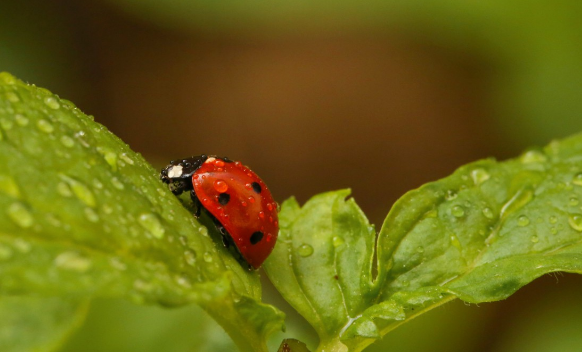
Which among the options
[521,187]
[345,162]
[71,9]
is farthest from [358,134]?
[521,187]

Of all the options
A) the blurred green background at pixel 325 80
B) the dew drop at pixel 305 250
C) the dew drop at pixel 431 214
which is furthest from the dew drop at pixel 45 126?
the blurred green background at pixel 325 80

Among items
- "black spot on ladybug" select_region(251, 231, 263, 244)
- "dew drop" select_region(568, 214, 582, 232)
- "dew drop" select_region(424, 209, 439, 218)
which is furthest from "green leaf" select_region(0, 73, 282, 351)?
"dew drop" select_region(568, 214, 582, 232)

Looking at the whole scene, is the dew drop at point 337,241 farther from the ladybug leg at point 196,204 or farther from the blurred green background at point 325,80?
the blurred green background at point 325,80

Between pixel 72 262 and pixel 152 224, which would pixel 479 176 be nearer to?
pixel 152 224

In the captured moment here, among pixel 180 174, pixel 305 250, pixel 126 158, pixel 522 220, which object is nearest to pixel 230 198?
Result: pixel 180 174

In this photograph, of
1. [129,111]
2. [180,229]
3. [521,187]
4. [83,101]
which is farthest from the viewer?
[129,111]

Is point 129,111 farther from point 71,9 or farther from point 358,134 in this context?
point 358,134
